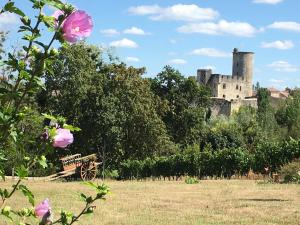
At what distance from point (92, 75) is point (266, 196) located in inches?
969

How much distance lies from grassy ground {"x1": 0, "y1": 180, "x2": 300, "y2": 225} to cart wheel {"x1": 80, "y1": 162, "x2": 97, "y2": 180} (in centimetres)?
1000

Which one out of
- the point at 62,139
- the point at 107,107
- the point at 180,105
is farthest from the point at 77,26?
the point at 180,105

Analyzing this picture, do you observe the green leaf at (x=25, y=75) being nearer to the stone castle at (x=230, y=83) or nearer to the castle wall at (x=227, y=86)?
the stone castle at (x=230, y=83)

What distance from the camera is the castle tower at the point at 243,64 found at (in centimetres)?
12219

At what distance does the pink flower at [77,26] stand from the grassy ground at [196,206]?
8698 mm

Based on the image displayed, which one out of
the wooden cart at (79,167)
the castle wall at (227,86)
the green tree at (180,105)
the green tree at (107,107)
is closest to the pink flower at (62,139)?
the wooden cart at (79,167)

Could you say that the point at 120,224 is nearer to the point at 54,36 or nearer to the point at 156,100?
the point at 54,36

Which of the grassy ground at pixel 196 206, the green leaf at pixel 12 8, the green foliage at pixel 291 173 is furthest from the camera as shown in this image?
the green foliage at pixel 291 173

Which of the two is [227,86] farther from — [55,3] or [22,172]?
[55,3]

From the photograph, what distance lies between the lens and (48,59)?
6.64 ft

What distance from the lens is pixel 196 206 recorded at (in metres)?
13.4

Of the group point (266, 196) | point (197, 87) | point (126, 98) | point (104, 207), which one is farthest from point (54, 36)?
point (197, 87)

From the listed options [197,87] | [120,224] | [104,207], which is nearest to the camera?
[120,224]

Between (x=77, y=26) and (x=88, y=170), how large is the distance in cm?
2664
